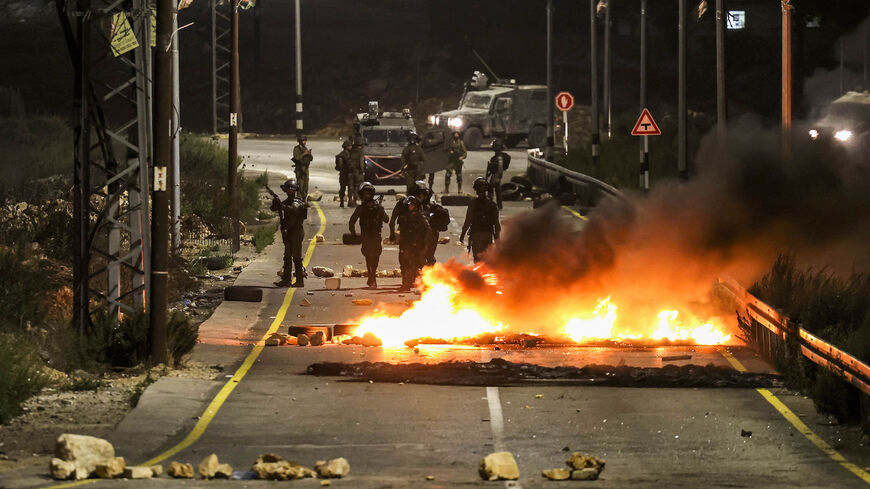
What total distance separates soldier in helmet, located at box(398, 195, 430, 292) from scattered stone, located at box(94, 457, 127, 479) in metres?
13.4

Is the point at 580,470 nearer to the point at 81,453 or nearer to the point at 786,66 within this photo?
the point at 81,453

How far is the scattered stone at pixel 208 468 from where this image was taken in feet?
37.2

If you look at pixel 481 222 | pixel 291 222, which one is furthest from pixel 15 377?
Result: pixel 481 222

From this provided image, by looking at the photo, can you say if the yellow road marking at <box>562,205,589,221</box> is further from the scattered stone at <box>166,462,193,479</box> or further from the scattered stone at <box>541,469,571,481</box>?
the scattered stone at <box>166,462,193,479</box>

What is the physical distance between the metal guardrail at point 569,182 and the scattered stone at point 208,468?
2425cm

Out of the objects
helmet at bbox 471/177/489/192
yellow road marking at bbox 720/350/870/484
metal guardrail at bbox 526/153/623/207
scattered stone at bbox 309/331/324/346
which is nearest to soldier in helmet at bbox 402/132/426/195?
metal guardrail at bbox 526/153/623/207

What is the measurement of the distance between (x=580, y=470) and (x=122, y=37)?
318 inches

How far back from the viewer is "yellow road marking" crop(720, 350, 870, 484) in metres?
12.0

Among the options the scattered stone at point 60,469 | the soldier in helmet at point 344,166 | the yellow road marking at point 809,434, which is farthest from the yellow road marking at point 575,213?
the scattered stone at point 60,469

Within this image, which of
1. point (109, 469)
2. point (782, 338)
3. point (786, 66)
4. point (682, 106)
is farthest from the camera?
point (682, 106)

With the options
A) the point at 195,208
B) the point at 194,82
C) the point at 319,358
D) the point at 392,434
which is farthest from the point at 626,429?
the point at 194,82

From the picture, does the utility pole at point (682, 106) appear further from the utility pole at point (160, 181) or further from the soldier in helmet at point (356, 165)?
the utility pole at point (160, 181)

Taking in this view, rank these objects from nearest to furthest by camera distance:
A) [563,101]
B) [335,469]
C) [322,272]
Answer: [335,469]
[322,272]
[563,101]

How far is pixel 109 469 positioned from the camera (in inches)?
440
